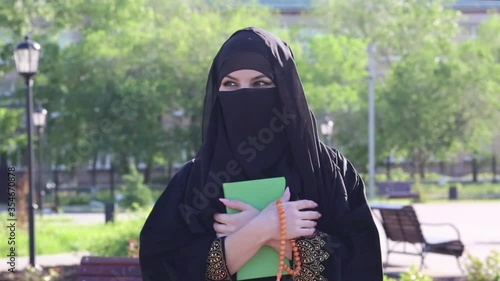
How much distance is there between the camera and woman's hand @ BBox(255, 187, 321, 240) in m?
2.54

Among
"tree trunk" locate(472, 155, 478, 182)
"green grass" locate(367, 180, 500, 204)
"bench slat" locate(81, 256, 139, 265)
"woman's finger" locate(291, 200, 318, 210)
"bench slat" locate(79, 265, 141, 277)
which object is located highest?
"woman's finger" locate(291, 200, 318, 210)

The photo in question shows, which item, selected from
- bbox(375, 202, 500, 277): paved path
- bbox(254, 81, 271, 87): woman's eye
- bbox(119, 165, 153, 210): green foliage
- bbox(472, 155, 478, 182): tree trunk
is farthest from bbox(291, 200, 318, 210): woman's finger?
bbox(472, 155, 478, 182): tree trunk

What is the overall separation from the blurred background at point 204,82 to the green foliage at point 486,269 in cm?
2033

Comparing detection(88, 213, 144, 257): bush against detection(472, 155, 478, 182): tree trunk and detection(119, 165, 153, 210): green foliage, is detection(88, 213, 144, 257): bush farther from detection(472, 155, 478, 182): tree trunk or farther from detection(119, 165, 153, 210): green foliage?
detection(472, 155, 478, 182): tree trunk

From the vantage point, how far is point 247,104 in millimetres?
2648

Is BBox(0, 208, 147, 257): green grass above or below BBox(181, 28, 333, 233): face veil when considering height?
below

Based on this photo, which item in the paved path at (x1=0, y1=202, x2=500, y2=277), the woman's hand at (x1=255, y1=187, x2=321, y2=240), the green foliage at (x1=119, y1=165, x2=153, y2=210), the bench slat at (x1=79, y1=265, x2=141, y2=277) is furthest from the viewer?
the green foliage at (x1=119, y1=165, x2=153, y2=210)

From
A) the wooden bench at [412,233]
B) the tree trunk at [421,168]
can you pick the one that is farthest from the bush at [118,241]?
the tree trunk at [421,168]

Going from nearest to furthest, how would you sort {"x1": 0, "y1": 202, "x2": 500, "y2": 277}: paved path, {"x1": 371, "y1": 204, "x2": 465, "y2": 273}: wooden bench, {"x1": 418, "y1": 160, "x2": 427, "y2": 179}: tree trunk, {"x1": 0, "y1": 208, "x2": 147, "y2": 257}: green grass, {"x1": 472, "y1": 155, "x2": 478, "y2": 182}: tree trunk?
{"x1": 371, "y1": 204, "x2": 465, "y2": 273}: wooden bench
{"x1": 0, "y1": 202, "x2": 500, "y2": 277}: paved path
{"x1": 0, "y1": 208, "x2": 147, "y2": 257}: green grass
{"x1": 418, "y1": 160, "x2": 427, "y2": 179}: tree trunk
{"x1": 472, "y1": 155, "x2": 478, "y2": 182}: tree trunk

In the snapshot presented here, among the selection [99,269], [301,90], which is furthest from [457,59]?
[301,90]

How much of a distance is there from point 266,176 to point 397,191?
29273mm

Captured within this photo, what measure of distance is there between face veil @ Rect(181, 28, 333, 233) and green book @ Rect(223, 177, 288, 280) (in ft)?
0.14

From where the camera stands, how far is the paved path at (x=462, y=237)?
1184 centimetres

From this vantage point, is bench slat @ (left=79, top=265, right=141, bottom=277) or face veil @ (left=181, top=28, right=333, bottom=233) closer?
face veil @ (left=181, top=28, right=333, bottom=233)
